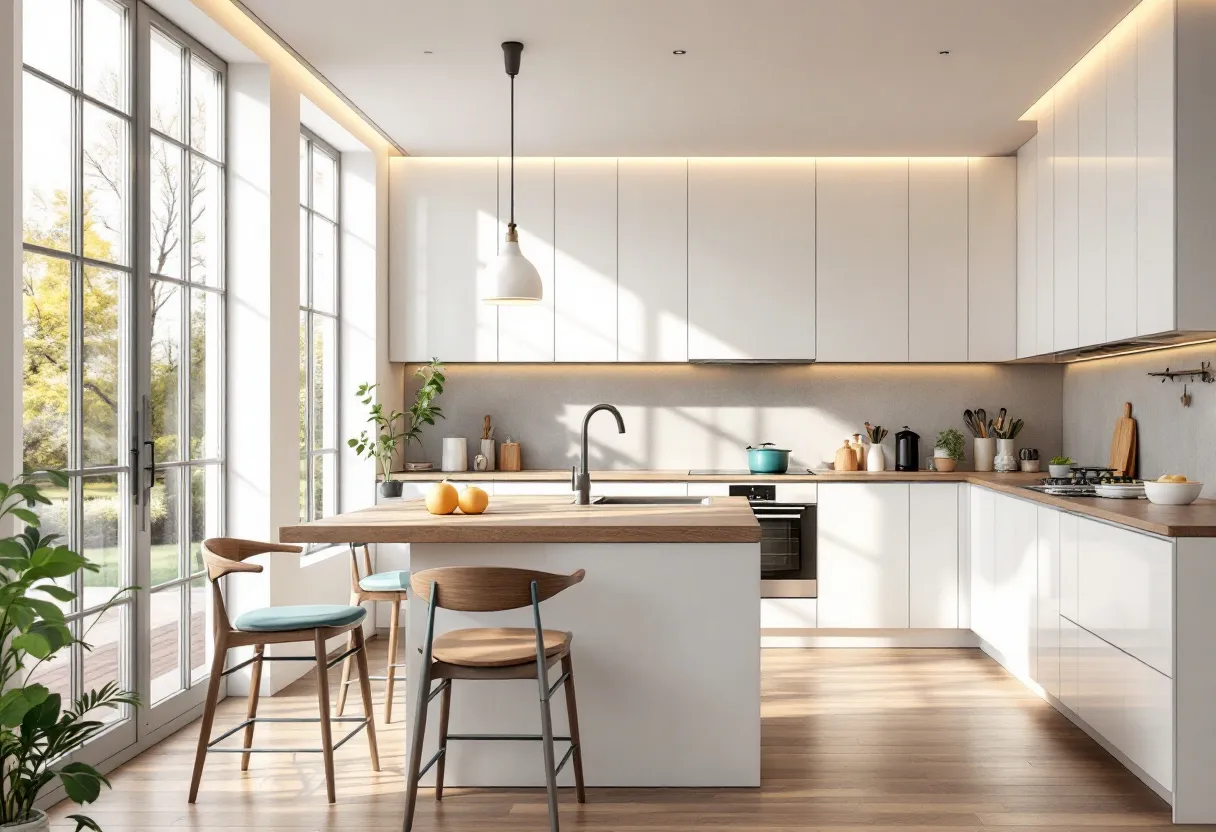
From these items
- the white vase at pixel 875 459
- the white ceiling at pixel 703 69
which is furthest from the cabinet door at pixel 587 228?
the white vase at pixel 875 459

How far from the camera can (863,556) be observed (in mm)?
5719

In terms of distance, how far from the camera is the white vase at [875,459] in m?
6.07

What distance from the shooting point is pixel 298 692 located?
15.5 feet

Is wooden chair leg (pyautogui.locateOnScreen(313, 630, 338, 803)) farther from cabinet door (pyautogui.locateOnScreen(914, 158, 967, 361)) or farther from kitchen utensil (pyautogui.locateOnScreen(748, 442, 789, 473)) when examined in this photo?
cabinet door (pyautogui.locateOnScreen(914, 158, 967, 361))

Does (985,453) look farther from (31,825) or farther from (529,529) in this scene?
(31,825)

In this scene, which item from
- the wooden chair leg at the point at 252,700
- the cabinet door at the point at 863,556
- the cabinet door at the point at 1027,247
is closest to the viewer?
the wooden chair leg at the point at 252,700

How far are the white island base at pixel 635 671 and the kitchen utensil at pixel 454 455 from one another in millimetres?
2792

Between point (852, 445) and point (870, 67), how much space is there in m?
2.42

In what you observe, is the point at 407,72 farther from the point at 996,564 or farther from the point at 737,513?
the point at 996,564

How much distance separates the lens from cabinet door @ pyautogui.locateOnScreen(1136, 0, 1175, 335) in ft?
12.2

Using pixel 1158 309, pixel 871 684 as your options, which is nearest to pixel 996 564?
pixel 871 684

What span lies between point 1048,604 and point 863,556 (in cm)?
146

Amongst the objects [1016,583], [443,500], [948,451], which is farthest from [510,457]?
[1016,583]

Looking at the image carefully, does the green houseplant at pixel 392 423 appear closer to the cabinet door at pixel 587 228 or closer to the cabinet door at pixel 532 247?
the cabinet door at pixel 532 247
